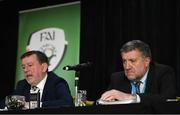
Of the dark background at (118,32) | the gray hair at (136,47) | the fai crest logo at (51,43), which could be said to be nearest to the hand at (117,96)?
the gray hair at (136,47)

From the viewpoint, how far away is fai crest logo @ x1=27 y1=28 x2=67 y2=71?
5180 millimetres

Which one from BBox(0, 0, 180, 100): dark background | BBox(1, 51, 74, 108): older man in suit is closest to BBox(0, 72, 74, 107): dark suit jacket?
BBox(1, 51, 74, 108): older man in suit

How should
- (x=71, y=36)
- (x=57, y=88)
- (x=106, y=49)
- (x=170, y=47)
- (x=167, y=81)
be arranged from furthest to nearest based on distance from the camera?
(x=71, y=36) < (x=106, y=49) < (x=170, y=47) < (x=57, y=88) < (x=167, y=81)

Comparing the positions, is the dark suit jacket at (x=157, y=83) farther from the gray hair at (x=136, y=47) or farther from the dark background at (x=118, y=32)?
the dark background at (x=118, y=32)

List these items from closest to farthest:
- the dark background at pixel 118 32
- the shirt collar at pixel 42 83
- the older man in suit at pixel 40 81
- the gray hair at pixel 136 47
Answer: the gray hair at pixel 136 47 < the older man in suit at pixel 40 81 < the shirt collar at pixel 42 83 < the dark background at pixel 118 32

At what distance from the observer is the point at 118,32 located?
4.58 metres

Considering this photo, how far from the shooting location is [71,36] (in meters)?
5.14

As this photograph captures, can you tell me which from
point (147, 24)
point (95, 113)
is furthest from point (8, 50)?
point (95, 113)

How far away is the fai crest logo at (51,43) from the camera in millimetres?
5180

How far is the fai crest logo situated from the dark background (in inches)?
14.2

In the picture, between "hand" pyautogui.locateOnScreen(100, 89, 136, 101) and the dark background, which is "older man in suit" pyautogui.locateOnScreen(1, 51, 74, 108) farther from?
the dark background

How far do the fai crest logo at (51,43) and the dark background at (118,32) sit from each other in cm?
36

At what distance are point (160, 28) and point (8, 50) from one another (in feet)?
7.91

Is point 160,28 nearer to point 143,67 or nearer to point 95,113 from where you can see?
point 143,67
